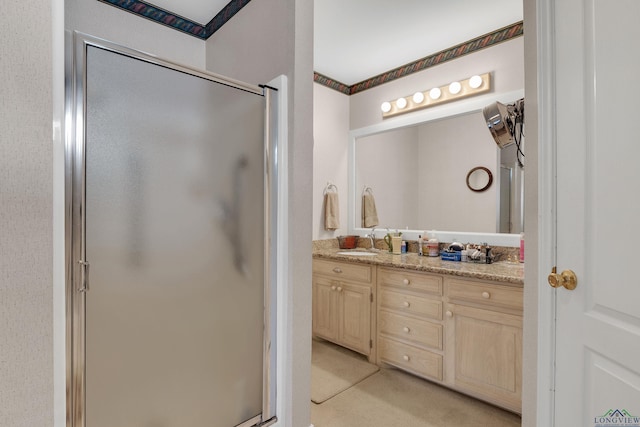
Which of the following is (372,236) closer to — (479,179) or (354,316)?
(354,316)

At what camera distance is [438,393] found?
82.8 inches

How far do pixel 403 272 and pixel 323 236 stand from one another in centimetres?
114

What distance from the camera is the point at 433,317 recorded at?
210cm

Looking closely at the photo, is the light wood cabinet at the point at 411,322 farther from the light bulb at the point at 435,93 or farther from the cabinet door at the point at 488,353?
the light bulb at the point at 435,93

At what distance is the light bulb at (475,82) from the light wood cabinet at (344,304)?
1.62 meters

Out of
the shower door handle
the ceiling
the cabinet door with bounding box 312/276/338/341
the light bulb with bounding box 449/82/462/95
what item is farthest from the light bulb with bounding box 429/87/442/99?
the shower door handle

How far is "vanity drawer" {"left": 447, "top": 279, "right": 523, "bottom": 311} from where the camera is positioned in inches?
69.4

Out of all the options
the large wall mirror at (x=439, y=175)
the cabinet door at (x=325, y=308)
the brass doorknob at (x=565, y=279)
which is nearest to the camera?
the brass doorknob at (x=565, y=279)

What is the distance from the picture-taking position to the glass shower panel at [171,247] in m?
1.14

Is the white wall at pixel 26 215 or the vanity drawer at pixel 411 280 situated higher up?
the white wall at pixel 26 215

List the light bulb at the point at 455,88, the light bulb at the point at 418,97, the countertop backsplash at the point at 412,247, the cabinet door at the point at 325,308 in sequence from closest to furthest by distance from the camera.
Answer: the countertop backsplash at the point at 412,247 < the light bulb at the point at 455,88 < the cabinet door at the point at 325,308 < the light bulb at the point at 418,97

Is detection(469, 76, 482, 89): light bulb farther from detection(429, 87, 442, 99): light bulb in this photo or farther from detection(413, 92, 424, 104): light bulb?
detection(413, 92, 424, 104): light bulb

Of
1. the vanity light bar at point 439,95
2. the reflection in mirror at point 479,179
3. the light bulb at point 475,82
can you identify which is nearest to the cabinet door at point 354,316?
the reflection in mirror at point 479,179

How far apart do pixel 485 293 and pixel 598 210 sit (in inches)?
39.7
